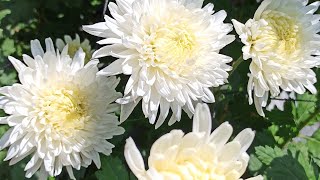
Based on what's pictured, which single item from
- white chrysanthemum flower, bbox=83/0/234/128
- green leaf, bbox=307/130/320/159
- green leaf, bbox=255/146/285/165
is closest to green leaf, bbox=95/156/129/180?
white chrysanthemum flower, bbox=83/0/234/128

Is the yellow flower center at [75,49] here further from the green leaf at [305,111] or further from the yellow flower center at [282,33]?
the green leaf at [305,111]

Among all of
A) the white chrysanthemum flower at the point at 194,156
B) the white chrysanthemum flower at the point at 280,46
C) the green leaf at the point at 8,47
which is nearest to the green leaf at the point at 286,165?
the white chrysanthemum flower at the point at 280,46

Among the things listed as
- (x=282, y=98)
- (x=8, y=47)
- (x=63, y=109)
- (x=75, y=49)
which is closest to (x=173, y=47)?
(x=63, y=109)

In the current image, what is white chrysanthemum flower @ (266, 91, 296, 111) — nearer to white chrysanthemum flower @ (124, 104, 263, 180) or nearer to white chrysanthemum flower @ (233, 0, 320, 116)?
white chrysanthemum flower @ (233, 0, 320, 116)

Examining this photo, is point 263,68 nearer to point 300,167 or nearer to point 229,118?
point 300,167

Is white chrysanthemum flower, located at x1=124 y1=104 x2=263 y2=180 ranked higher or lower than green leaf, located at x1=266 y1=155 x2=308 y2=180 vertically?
higher

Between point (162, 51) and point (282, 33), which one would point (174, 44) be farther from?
point (282, 33)

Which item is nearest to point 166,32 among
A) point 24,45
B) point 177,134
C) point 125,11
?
point 125,11
